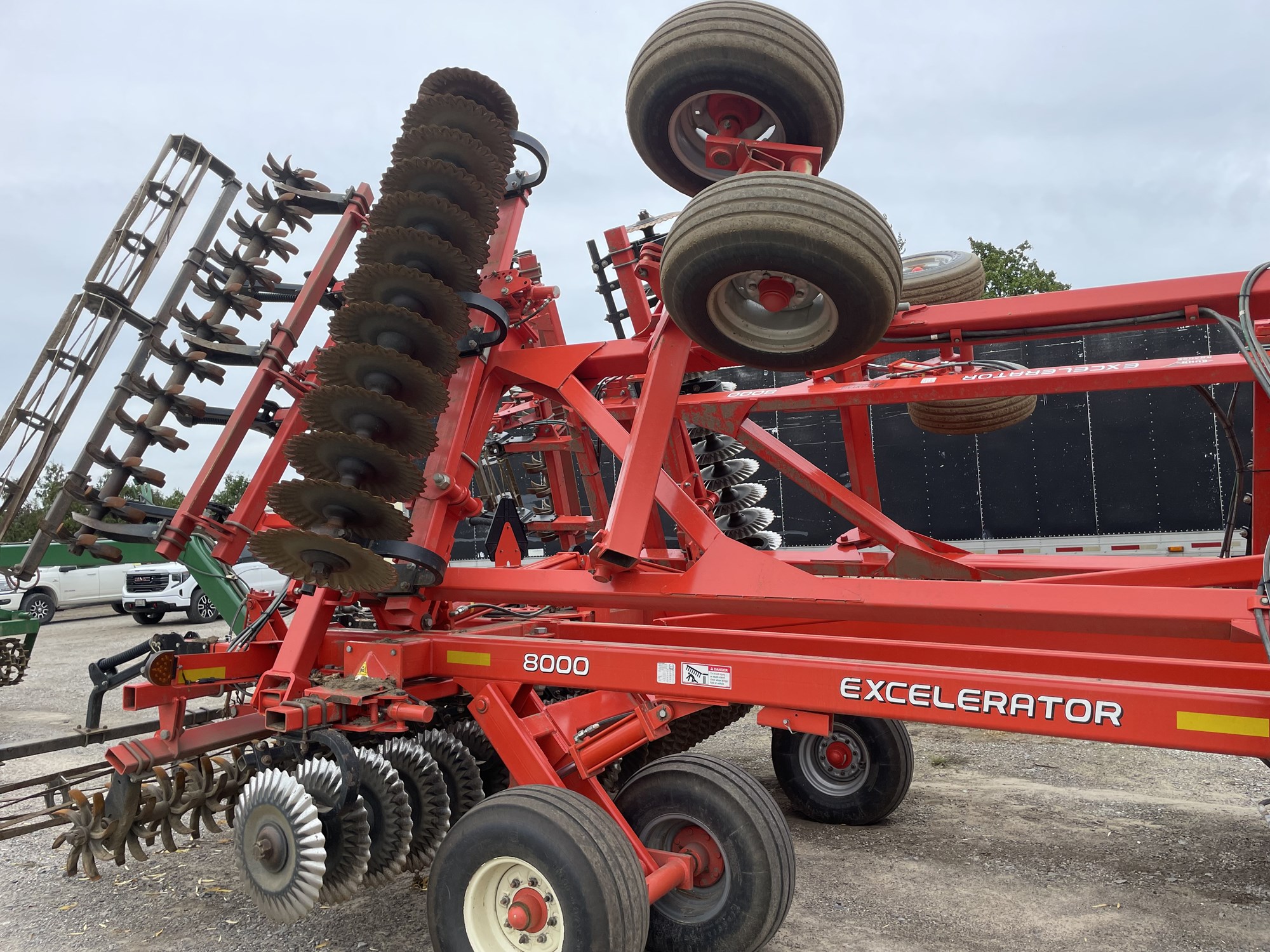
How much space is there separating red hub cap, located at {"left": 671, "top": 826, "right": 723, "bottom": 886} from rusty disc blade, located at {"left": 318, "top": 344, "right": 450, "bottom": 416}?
1957 millimetres

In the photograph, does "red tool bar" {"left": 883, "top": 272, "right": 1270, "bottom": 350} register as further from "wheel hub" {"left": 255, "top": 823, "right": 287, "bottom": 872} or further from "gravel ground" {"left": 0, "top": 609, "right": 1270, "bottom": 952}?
"wheel hub" {"left": 255, "top": 823, "right": 287, "bottom": 872}

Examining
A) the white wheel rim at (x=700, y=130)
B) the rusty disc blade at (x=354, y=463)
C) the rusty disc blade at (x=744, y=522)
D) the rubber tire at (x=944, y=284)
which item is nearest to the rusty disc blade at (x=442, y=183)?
the white wheel rim at (x=700, y=130)

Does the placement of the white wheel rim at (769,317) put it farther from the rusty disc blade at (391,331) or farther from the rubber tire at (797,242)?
the rusty disc blade at (391,331)

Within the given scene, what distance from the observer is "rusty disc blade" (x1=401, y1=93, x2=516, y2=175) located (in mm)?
4137

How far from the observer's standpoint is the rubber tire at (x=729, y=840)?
328 cm

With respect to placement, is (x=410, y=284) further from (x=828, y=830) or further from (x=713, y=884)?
(x=828, y=830)

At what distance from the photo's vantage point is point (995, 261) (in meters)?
23.8

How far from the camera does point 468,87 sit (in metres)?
4.30

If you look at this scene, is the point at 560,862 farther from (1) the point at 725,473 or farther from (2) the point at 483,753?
(1) the point at 725,473

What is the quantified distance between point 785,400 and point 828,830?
238 centimetres

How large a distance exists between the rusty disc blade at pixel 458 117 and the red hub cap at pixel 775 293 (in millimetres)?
1665

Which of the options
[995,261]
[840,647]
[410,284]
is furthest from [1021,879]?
[995,261]

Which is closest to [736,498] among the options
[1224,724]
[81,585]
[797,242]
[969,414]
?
[969,414]

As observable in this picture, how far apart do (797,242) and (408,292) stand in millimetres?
1734
